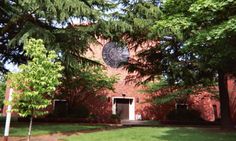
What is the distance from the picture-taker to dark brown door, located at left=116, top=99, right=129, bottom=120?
32750 mm

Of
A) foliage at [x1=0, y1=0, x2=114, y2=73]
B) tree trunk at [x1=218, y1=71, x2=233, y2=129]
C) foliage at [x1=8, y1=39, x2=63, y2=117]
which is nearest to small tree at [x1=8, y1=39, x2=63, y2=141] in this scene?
foliage at [x1=8, y1=39, x2=63, y2=117]

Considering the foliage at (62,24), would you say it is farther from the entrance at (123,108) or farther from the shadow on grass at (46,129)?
the entrance at (123,108)

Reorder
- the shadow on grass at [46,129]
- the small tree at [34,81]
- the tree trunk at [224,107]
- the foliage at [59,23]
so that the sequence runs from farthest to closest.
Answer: the tree trunk at [224,107] < the shadow on grass at [46,129] < the foliage at [59,23] < the small tree at [34,81]

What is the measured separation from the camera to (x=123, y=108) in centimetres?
3281

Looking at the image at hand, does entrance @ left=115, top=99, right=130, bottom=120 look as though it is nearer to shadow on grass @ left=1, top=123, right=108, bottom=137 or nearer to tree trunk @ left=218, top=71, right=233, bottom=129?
shadow on grass @ left=1, top=123, right=108, bottom=137

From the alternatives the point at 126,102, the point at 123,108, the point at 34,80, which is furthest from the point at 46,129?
the point at 126,102

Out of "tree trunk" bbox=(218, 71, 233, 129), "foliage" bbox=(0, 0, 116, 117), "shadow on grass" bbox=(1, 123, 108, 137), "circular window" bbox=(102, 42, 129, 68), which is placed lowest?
"shadow on grass" bbox=(1, 123, 108, 137)

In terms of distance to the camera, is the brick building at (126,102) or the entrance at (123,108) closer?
the brick building at (126,102)

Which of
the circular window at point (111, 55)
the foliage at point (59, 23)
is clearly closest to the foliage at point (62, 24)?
the foliage at point (59, 23)

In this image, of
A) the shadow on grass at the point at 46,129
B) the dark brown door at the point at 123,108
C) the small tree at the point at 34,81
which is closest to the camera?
the small tree at the point at 34,81

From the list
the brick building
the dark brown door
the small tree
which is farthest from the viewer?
the dark brown door

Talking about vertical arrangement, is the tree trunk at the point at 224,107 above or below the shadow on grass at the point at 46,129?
above

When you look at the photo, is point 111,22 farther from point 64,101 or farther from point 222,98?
point 64,101

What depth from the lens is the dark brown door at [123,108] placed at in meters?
32.8
